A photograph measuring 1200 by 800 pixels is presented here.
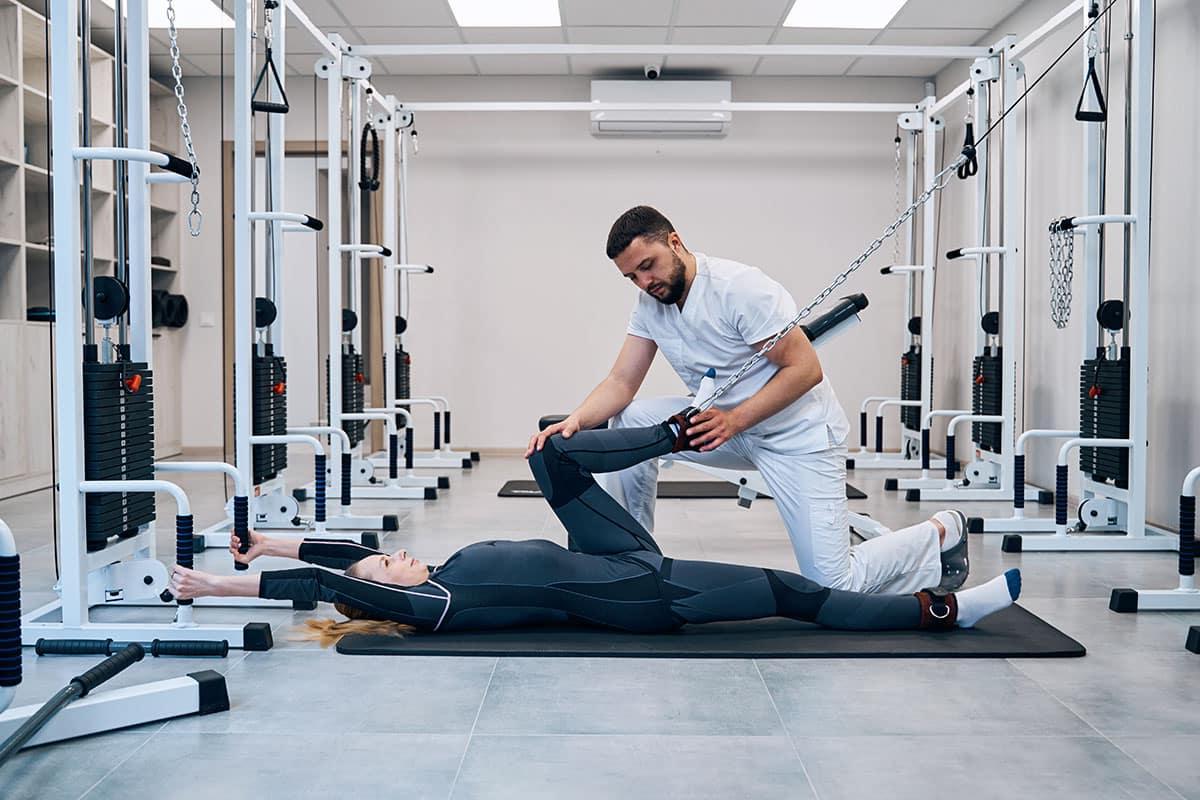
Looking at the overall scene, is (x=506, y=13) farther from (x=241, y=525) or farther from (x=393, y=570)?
(x=393, y=570)

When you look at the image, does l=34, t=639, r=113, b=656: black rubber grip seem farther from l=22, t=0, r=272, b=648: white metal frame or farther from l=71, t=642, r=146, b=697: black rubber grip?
l=71, t=642, r=146, b=697: black rubber grip

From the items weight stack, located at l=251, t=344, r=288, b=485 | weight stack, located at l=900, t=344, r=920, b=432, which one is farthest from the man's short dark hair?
weight stack, located at l=900, t=344, r=920, b=432

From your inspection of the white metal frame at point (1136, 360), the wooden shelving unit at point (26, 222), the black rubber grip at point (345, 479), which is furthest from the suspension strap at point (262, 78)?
the white metal frame at point (1136, 360)

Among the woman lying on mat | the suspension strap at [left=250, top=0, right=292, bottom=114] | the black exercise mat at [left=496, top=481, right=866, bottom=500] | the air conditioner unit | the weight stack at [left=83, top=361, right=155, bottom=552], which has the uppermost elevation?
the air conditioner unit

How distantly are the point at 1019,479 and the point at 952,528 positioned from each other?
1.25 meters

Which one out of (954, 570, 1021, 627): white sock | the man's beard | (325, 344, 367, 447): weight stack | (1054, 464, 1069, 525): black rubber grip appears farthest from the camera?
(325, 344, 367, 447): weight stack

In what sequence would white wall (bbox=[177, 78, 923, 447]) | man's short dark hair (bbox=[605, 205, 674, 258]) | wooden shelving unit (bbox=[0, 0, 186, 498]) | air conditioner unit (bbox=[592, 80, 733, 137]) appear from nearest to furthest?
man's short dark hair (bbox=[605, 205, 674, 258])
wooden shelving unit (bbox=[0, 0, 186, 498])
air conditioner unit (bbox=[592, 80, 733, 137])
white wall (bbox=[177, 78, 923, 447])

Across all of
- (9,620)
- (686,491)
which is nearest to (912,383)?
(686,491)

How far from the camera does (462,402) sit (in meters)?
7.05

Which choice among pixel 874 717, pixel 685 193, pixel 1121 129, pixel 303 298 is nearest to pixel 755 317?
pixel 874 717

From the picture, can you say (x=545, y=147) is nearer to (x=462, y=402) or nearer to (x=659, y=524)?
(x=462, y=402)

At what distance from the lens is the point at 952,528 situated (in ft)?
9.05

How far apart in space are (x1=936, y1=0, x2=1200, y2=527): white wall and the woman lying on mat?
186 cm

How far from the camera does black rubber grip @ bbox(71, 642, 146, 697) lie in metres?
1.85
